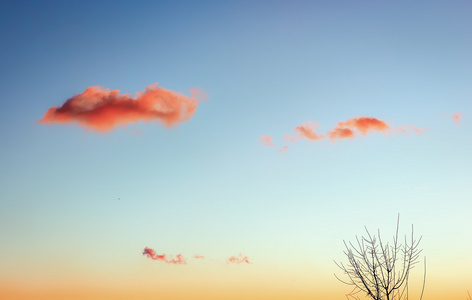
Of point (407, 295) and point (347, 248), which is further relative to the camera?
point (347, 248)

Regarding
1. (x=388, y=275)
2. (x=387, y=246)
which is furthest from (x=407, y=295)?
(x=387, y=246)

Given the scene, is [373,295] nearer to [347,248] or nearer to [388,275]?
[388,275]

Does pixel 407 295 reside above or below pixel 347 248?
below

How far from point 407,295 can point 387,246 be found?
2.25 meters

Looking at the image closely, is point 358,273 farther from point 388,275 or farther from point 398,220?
point 398,220

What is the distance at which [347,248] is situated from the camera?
19.9 meters

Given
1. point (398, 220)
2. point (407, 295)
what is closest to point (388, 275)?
point (407, 295)

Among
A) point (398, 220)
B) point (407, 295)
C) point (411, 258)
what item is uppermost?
point (398, 220)

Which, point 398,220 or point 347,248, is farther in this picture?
point 347,248

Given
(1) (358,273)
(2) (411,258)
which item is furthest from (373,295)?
(2) (411,258)

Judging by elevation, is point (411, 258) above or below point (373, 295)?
above

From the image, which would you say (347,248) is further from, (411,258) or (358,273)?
(411,258)

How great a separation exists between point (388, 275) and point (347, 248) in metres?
2.26

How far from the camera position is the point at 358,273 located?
18766mm
